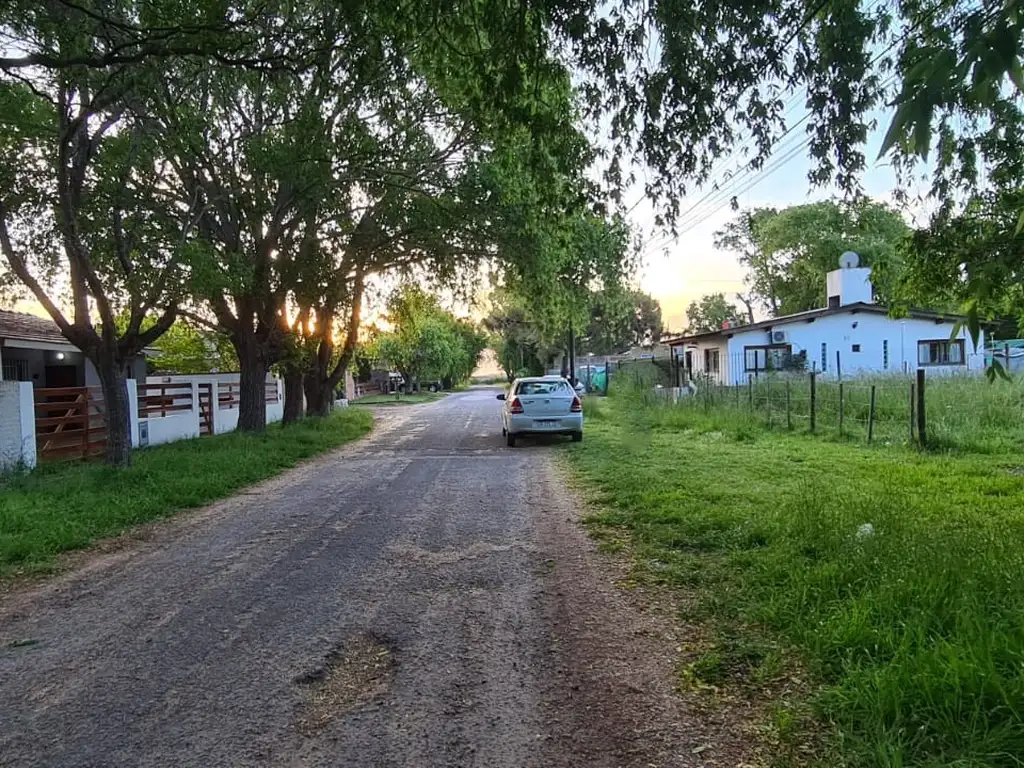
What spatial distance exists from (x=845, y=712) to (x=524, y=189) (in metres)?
11.0

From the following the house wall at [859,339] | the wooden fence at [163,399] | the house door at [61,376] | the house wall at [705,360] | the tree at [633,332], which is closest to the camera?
the wooden fence at [163,399]

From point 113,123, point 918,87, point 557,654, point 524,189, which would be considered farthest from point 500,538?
point 113,123

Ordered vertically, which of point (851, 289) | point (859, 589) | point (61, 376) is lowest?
point (859, 589)

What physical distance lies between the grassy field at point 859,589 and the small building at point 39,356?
13.8 meters

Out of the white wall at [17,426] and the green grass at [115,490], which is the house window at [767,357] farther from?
the white wall at [17,426]

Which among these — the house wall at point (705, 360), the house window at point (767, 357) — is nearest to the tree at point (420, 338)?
the house wall at point (705, 360)

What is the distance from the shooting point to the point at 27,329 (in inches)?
688

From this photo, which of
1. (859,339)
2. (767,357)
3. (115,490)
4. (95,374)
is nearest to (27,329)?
(95,374)

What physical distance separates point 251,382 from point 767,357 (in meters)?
20.6

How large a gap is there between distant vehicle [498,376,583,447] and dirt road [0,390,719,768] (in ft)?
25.4

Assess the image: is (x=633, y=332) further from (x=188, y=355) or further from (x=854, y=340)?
(x=188, y=355)

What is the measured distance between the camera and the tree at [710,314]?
72.9m

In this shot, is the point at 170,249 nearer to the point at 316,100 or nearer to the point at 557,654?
the point at 316,100

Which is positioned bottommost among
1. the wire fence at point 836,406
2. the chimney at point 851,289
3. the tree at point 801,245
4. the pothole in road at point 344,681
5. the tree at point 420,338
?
the pothole in road at point 344,681
